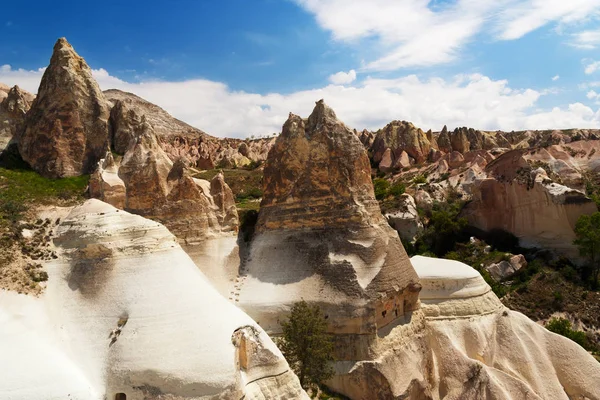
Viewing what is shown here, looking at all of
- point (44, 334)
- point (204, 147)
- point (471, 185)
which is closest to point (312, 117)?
point (44, 334)

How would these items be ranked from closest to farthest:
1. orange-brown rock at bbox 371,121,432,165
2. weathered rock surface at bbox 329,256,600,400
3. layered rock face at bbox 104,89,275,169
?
weathered rock surface at bbox 329,256,600,400 < layered rock face at bbox 104,89,275,169 < orange-brown rock at bbox 371,121,432,165

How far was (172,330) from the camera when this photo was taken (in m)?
16.2

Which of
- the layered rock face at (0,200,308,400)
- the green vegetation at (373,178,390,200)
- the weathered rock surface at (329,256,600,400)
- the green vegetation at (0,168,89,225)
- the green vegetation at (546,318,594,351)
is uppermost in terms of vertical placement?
the green vegetation at (0,168,89,225)

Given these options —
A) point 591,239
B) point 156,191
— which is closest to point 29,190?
point 156,191

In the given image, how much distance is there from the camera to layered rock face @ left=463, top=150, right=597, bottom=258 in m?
48.3

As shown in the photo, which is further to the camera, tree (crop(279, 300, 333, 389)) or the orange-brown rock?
the orange-brown rock

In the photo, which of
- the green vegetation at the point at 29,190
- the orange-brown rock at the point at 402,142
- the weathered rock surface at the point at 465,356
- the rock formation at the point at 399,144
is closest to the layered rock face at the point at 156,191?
the green vegetation at the point at 29,190

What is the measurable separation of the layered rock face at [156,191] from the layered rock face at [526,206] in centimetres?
3603

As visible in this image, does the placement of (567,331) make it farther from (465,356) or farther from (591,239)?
(465,356)

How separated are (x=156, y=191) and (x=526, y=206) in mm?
39207

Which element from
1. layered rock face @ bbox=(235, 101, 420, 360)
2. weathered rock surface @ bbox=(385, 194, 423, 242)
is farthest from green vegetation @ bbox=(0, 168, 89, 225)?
weathered rock surface @ bbox=(385, 194, 423, 242)

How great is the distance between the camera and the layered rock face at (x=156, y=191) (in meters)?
24.7

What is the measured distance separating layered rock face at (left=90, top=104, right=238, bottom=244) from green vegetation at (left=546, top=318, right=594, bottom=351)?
25487 millimetres

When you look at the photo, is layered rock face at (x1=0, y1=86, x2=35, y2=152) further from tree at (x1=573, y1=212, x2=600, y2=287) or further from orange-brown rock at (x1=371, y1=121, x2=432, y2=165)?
orange-brown rock at (x1=371, y1=121, x2=432, y2=165)
